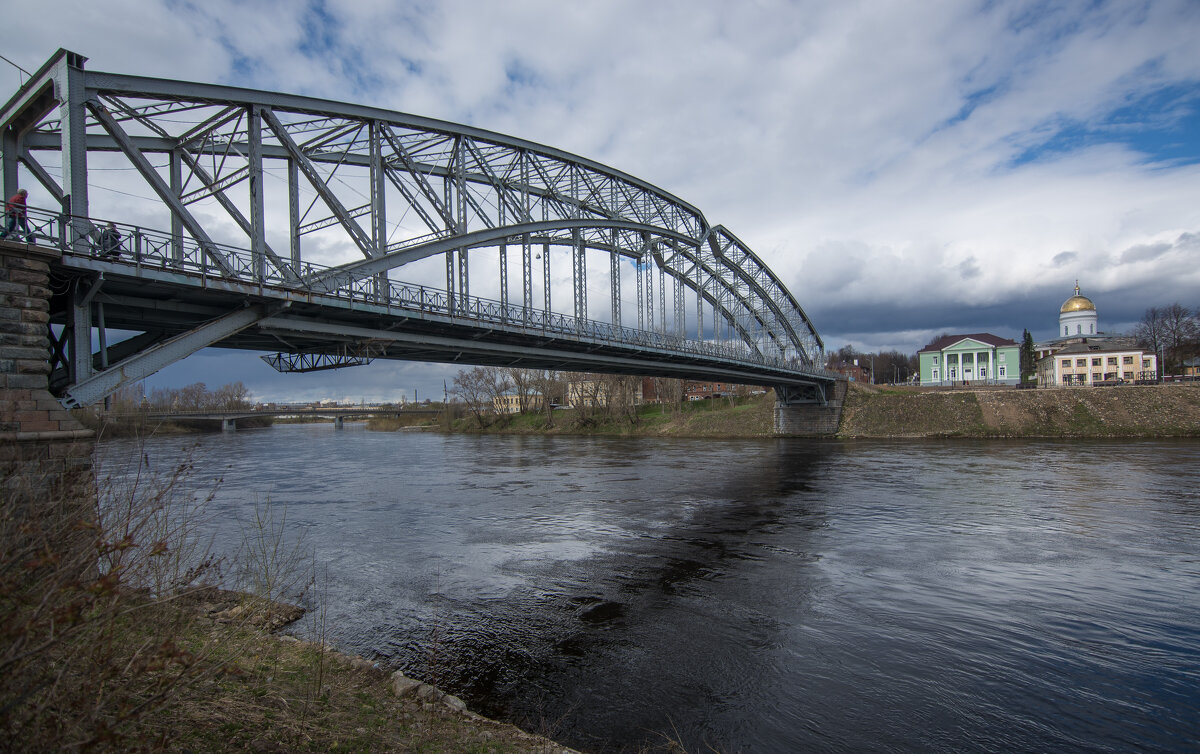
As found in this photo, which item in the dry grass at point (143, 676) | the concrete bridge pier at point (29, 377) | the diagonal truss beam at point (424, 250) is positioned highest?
the diagonal truss beam at point (424, 250)

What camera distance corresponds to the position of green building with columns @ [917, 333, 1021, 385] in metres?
85.8

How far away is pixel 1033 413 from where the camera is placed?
154 ft

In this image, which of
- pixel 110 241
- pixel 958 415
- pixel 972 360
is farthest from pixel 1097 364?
pixel 110 241

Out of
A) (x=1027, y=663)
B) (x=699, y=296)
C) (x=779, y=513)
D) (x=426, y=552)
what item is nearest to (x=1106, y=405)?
(x=699, y=296)

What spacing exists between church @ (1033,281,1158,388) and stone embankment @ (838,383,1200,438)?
1791cm

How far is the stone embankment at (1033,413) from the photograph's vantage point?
4219 cm

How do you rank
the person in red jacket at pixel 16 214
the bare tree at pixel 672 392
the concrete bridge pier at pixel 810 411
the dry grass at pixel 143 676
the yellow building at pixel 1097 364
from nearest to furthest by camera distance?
the dry grass at pixel 143 676
the person in red jacket at pixel 16 214
the concrete bridge pier at pixel 810 411
the bare tree at pixel 672 392
the yellow building at pixel 1097 364

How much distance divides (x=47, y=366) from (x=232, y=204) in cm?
853

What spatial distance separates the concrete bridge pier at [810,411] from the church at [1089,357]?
24543mm

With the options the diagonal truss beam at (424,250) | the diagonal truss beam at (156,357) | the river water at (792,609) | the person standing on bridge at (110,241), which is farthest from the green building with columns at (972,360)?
the person standing on bridge at (110,241)

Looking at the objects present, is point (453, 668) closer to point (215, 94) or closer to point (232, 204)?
point (232, 204)

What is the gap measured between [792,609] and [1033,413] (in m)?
48.1

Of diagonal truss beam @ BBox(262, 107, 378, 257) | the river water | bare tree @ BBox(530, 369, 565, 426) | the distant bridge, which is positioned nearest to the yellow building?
bare tree @ BBox(530, 369, 565, 426)

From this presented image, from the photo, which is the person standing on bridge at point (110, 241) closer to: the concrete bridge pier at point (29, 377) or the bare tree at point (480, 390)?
the concrete bridge pier at point (29, 377)
